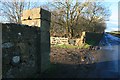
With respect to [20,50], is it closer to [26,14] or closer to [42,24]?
[42,24]

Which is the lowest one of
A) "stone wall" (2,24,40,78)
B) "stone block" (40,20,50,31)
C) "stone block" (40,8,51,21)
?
"stone wall" (2,24,40,78)

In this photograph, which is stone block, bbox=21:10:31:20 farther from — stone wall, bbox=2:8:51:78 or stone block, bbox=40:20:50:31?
stone block, bbox=40:20:50:31

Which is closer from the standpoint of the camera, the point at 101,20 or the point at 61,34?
the point at 61,34

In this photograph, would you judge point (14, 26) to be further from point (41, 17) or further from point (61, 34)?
point (61, 34)

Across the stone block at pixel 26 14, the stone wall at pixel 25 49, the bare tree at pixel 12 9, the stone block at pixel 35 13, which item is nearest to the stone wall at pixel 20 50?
the stone wall at pixel 25 49

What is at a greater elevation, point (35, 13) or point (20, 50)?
point (35, 13)

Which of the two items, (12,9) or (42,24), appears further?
(12,9)

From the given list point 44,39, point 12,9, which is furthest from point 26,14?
point 12,9

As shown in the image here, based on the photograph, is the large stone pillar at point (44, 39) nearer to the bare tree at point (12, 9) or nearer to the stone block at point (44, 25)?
the stone block at point (44, 25)

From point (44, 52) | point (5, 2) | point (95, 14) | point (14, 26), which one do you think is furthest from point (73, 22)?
point (14, 26)

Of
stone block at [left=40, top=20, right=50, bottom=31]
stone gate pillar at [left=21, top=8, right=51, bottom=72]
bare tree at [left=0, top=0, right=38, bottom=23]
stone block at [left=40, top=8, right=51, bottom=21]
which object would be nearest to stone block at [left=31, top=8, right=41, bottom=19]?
stone gate pillar at [left=21, top=8, right=51, bottom=72]

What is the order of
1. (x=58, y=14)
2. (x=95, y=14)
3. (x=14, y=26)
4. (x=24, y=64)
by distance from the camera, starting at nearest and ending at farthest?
(x=14, y=26) → (x=24, y=64) → (x=58, y=14) → (x=95, y=14)

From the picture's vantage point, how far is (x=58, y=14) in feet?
119

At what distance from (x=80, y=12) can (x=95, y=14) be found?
3478mm
